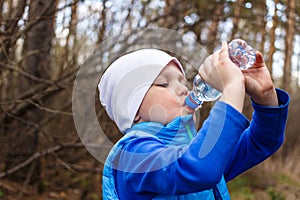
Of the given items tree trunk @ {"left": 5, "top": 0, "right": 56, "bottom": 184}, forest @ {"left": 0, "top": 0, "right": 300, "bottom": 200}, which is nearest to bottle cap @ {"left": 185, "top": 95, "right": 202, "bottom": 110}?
forest @ {"left": 0, "top": 0, "right": 300, "bottom": 200}

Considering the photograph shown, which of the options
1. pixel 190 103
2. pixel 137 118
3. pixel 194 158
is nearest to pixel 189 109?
pixel 190 103

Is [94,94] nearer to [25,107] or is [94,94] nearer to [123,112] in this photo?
[123,112]

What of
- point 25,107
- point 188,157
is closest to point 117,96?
point 188,157

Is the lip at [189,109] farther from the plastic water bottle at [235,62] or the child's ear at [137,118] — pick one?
the child's ear at [137,118]

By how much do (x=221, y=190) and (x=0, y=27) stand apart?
2982 mm

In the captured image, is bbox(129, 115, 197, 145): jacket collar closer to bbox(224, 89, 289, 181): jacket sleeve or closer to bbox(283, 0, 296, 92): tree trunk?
bbox(224, 89, 289, 181): jacket sleeve

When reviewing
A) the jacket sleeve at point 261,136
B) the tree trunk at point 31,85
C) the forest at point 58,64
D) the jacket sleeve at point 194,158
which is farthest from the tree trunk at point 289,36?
the jacket sleeve at point 194,158

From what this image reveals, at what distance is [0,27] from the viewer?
4.09m

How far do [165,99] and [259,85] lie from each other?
1.00 ft

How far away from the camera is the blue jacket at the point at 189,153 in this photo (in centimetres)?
134

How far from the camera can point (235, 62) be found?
5.15 ft

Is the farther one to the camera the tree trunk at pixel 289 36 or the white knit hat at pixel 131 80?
the tree trunk at pixel 289 36

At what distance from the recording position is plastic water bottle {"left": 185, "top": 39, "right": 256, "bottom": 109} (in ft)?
5.13

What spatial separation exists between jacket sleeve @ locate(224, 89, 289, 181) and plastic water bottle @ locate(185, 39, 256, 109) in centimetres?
14
